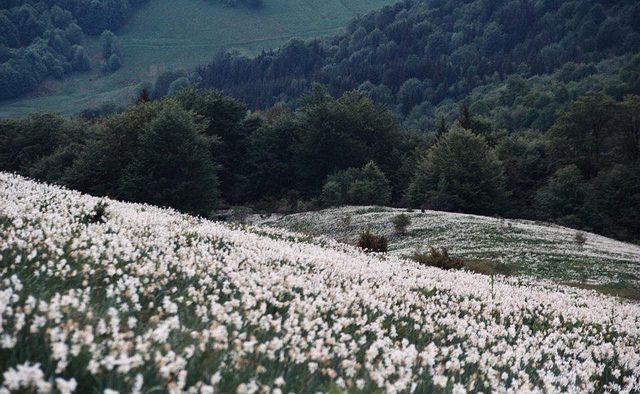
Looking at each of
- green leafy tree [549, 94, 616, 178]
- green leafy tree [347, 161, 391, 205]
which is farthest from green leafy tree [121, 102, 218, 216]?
green leafy tree [549, 94, 616, 178]

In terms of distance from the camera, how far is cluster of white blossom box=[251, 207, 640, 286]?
36.4 metres

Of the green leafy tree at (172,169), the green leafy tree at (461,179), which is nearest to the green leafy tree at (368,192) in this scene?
the green leafy tree at (461,179)

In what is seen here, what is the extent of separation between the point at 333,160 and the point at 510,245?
202ft

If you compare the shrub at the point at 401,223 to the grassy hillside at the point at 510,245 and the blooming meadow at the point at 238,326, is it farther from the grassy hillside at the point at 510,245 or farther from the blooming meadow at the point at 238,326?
the blooming meadow at the point at 238,326

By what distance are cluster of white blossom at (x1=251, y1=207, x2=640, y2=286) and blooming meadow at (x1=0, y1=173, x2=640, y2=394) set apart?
73.2 feet

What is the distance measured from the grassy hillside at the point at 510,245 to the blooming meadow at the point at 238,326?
21116 mm

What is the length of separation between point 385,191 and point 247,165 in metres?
28.4

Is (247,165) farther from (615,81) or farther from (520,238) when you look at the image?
(615,81)

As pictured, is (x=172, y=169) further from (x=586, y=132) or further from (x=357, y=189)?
(x=586, y=132)

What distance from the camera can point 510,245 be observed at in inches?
1718

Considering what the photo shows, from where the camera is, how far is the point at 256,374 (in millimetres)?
4688

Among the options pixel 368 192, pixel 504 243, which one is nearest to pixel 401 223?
pixel 504 243

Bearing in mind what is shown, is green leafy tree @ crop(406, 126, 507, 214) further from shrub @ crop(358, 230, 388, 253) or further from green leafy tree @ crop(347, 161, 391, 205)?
shrub @ crop(358, 230, 388, 253)

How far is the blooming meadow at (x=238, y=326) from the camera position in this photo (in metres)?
4.23
